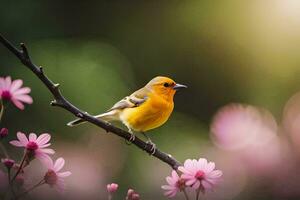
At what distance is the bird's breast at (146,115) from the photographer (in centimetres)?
62

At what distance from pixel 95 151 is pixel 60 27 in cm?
Answer: 47

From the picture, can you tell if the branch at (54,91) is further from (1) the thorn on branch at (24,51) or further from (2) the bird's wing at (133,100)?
(2) the bird's wing at (133,100)

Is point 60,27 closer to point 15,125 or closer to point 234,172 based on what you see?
point 15,125

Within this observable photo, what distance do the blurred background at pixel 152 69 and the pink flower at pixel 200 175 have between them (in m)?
0.74

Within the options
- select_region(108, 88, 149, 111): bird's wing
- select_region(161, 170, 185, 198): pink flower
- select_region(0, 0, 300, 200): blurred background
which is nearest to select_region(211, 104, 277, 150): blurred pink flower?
select_region(0, 0, 300, 200): blurred background

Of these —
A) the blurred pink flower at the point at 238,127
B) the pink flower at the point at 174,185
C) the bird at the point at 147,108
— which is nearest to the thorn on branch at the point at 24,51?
the pink flower at the point at 174,185

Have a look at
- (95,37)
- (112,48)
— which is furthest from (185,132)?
(95,37)

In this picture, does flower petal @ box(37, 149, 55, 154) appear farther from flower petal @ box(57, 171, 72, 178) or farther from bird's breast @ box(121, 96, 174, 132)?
bird's breast @ box(121, 96, 174, 132)

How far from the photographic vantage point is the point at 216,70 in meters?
1.73

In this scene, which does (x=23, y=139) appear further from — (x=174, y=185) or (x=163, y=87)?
(x=163, y=87)

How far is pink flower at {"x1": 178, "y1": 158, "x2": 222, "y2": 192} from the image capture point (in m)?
0.29

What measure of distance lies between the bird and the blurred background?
402 millimetres

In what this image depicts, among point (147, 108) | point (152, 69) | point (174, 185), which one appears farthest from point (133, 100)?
point (152, 69)

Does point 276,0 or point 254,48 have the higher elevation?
point 276,0
